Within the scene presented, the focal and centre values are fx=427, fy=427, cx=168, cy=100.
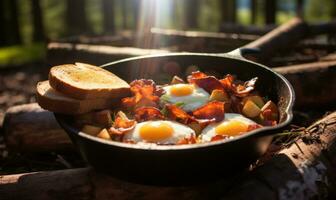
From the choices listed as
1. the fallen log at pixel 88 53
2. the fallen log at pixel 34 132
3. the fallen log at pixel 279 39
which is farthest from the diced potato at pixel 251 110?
the fallen log at pixel 88 53

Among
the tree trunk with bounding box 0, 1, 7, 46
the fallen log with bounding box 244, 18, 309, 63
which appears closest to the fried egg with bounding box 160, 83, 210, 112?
the fallen log with bounding box 244, 18, 309, 63

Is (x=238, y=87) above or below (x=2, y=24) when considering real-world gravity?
above

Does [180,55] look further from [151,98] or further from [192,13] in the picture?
[192,13]

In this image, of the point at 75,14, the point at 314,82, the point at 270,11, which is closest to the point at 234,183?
the point at 314,82

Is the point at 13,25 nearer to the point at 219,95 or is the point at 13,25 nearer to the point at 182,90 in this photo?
the point at 182,90

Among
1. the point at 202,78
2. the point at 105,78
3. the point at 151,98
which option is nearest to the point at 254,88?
the point at 202,78

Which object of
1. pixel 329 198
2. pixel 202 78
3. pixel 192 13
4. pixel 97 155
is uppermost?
pixel 202 78

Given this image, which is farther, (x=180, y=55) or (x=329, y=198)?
(x=180, y=55)

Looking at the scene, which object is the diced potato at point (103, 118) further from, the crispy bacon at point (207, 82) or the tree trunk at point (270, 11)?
the tree trunk at point (270, 11)
